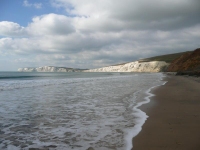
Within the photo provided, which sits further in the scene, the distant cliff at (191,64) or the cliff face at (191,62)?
the cliff face at (191,62)

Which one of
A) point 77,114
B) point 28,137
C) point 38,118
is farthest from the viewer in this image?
point 77,114

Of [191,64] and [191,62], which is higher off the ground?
[191,62]

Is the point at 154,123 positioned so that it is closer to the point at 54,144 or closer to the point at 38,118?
the point at 54,144

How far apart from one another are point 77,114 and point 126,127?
2510 millimetres

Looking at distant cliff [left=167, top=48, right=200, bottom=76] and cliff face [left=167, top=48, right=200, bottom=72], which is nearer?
distant cliff [left=167, top=48, right=200, bottom=76]

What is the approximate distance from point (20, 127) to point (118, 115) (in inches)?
136

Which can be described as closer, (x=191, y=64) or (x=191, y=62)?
(x=191, y=64)

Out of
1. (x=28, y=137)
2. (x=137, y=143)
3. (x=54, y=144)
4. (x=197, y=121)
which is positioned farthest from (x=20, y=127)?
(x=197, y=121)

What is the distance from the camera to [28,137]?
4648 mm

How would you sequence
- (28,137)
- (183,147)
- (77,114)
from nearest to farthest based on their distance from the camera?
(183,147)
(28,137)
(77,114)

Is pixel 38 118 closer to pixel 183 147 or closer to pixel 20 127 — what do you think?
pixel 20 127

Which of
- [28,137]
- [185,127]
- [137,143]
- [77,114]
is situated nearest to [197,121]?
[185,127]

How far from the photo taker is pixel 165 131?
488cm

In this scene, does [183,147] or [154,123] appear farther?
[154,123]
